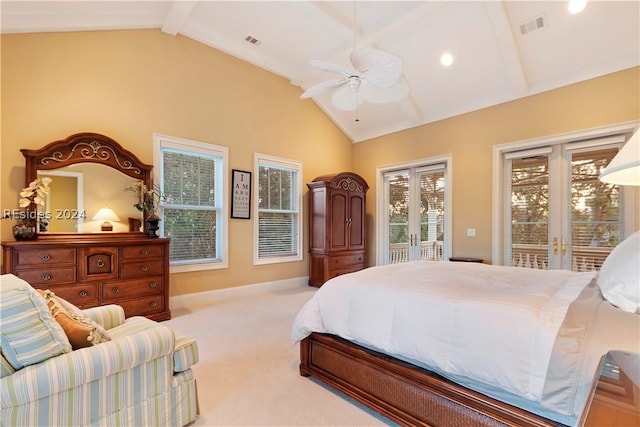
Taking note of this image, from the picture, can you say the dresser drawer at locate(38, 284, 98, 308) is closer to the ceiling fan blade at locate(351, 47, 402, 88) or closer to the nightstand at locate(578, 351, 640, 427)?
the ceiling fan blade at locate(351, 47, 402, 88)

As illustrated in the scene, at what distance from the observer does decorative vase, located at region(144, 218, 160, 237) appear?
3.81 m

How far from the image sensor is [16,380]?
1.26 metres

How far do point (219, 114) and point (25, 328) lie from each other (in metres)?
3.93

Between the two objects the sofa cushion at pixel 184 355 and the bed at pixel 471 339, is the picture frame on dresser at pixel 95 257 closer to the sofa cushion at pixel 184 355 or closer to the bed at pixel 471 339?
the sofa cushion at pixel 184 355

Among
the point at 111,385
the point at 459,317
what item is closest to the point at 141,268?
the point at 111,385

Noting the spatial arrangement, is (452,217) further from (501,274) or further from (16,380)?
(16,380)

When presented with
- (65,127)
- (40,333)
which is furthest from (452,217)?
(65,127)

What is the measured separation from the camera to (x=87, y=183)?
3.58 m

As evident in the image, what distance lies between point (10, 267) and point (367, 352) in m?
3.34

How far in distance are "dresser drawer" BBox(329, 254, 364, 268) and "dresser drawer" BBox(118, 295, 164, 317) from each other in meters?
2.74

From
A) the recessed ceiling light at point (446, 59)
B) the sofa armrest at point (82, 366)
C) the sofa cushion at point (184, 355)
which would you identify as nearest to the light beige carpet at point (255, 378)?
the sofa cushion at point (184, 355)

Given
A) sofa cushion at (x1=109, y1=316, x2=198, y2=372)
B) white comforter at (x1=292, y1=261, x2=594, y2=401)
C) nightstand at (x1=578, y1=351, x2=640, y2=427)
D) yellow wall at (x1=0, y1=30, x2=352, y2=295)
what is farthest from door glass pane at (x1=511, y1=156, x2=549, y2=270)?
sofa cushion at (x1=109, y1=316, x2=198, y2=372)

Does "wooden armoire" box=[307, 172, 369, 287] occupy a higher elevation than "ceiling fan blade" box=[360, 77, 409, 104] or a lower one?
lower

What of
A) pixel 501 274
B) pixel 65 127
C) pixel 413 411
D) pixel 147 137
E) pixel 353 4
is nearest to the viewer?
A: pixel 413 411
